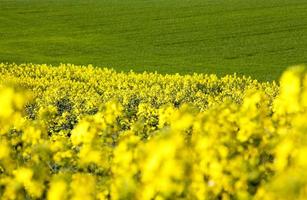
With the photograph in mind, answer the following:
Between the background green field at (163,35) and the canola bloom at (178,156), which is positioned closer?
the canola bloom at (178,156)

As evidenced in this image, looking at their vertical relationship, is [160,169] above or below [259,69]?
below

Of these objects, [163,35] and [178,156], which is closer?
[178,156]

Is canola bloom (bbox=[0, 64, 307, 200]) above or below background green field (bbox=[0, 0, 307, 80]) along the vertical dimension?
below

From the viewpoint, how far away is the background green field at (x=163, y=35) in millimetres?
30453

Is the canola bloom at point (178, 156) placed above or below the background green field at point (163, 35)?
below

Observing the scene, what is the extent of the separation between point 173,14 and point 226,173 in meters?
43.0

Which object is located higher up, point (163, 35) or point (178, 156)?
point (163, 35)

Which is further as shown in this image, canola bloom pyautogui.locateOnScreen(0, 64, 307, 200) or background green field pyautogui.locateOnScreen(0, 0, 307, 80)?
background green field pyautogui.locateOnScreen(0, 0, 307, 80)

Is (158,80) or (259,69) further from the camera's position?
(259,69)

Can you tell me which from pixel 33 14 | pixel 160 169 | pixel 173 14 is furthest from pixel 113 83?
pixel 33 14

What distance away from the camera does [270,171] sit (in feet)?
15.7

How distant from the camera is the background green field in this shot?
3045 centimetres

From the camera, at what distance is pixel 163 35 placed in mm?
38688

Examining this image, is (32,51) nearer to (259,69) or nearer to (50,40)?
(50,40)
